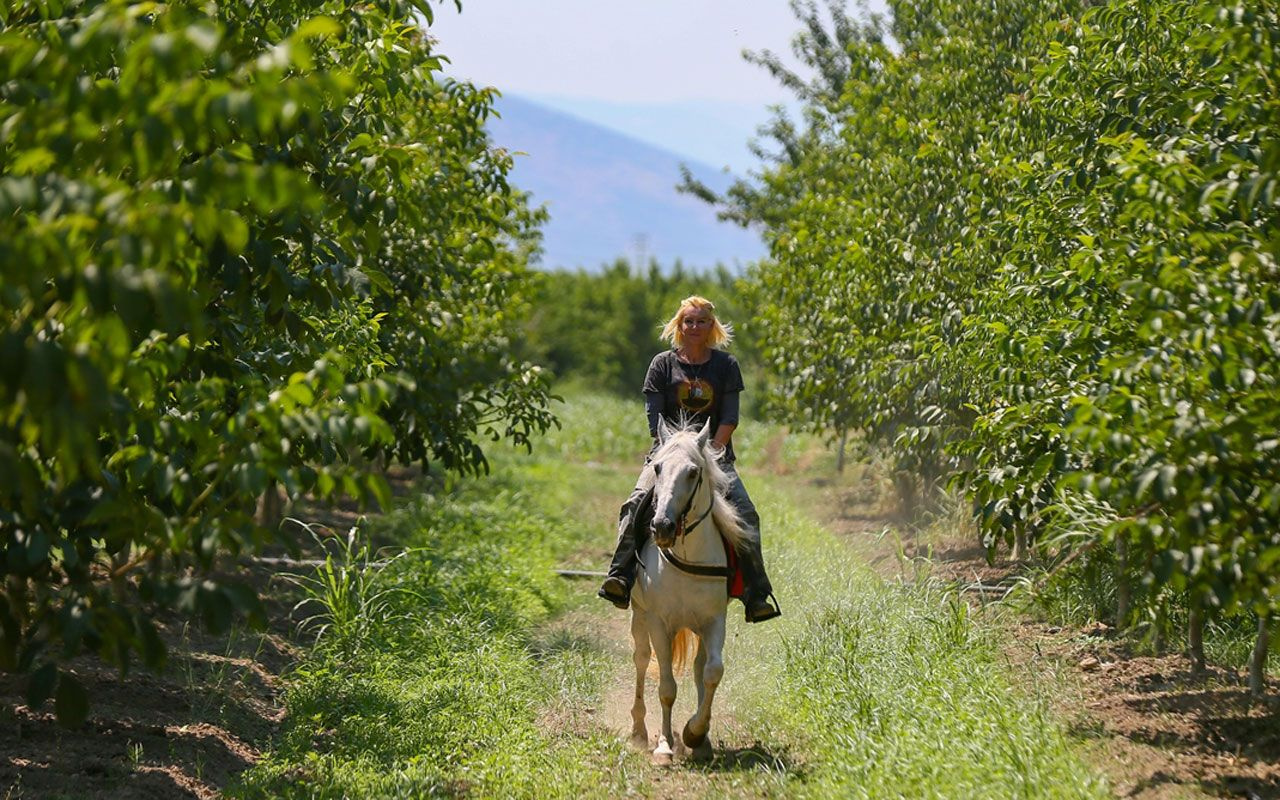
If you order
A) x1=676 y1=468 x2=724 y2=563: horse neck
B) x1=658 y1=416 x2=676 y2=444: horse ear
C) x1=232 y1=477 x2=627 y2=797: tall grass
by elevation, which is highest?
x1=658 y1=416 x2=676 y2=444: horse ear

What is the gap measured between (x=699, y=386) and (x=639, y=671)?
1891mm

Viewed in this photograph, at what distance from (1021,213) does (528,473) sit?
677 inches

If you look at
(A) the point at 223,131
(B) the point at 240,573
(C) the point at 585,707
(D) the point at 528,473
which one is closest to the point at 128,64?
(A) the point at 223,131

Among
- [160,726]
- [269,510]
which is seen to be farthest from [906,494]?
[160,726]

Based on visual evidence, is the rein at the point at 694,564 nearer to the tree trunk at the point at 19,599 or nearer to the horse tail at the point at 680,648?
the horse tail at the point at 680,648

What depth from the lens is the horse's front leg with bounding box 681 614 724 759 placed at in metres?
7.66

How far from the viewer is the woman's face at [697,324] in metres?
8.37

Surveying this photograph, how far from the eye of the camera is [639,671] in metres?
8.29

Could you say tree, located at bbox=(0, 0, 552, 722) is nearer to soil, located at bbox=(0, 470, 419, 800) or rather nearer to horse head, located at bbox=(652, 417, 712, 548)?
soil, located at bbox=(0, 470, 419, 800)

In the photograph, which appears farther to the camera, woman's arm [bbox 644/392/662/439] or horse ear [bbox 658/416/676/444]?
woman's arm [bbox 644/392/662/439]

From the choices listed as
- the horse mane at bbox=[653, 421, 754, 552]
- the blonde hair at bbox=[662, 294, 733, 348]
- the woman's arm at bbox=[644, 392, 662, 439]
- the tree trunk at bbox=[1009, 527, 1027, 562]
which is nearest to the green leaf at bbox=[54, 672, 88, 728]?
the horse mane at bbox=[653, 421, 754, 552]

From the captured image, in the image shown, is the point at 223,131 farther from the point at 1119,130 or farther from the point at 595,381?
the point at 595,381

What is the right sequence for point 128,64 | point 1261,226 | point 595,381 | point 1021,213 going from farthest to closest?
point 595,381, point 1021,213, point 1261,226, point 128,64

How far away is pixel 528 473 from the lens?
2441 centimetres
